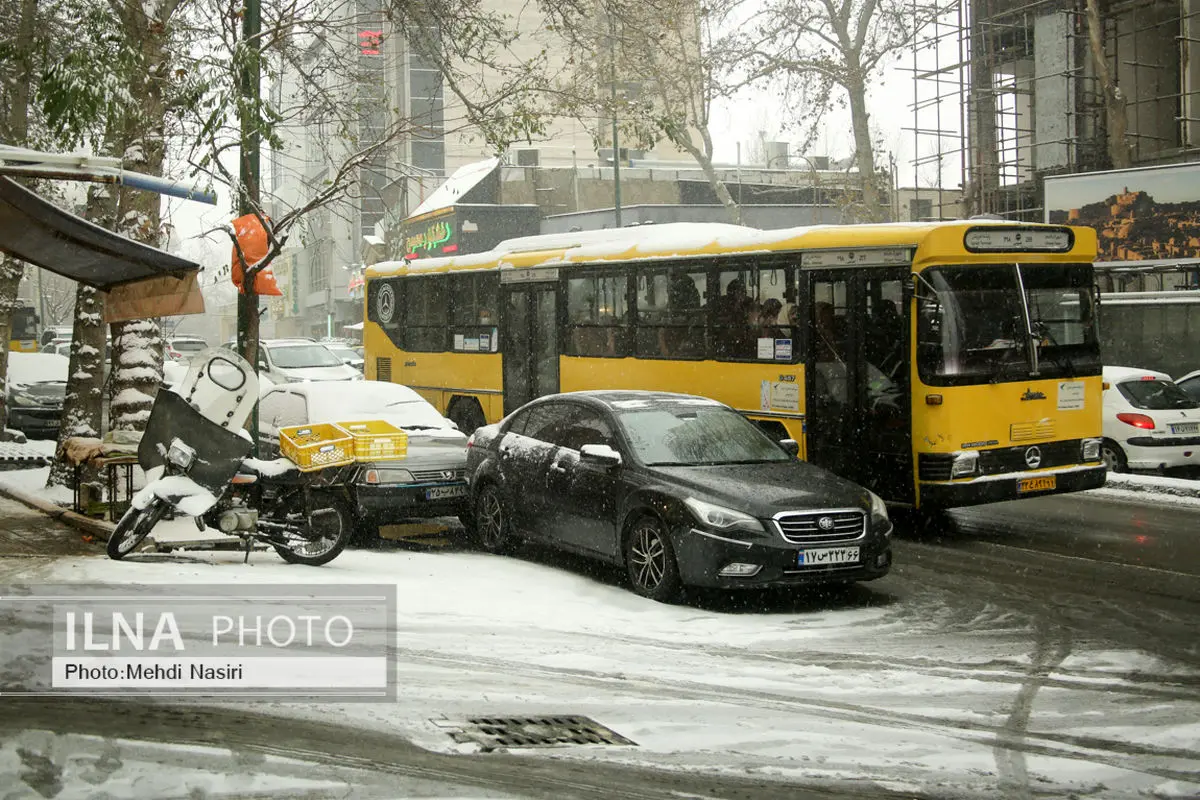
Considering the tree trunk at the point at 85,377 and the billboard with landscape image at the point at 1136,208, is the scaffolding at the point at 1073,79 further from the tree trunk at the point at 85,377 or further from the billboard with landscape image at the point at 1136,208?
the tree trunk at the point at 85,377

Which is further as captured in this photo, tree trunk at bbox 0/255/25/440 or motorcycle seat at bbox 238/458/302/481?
tree trunk at bbox 0/255/25/440

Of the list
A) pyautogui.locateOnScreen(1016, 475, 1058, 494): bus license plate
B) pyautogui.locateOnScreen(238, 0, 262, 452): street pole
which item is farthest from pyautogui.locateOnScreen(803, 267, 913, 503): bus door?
pyautogui.locateOnScreen(238, 0, 262, 452): street pole

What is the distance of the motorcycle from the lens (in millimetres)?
10891

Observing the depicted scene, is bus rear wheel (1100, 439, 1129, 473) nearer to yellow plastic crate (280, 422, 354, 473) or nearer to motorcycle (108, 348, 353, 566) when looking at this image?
yellow plastic crate (280, 422, 354, 473)

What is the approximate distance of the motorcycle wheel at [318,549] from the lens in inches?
446

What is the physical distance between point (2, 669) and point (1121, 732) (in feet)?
18.4

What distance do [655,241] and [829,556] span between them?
25.9ft

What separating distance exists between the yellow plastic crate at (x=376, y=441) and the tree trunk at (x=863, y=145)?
19390mm

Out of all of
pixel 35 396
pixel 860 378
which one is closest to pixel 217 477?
pixel 860 378

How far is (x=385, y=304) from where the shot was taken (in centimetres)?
2345

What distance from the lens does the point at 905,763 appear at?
6238 millimetres

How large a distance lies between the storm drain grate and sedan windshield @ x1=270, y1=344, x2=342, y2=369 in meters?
22.7

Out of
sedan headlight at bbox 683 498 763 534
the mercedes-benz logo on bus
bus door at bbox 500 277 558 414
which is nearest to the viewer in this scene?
sedan headlight at bbox 683 498 763 534

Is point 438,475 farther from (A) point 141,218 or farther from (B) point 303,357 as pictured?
(B) point 303,357
